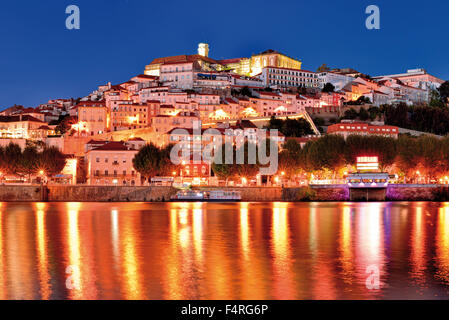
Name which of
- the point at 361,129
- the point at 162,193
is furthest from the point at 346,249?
the point at 361,129

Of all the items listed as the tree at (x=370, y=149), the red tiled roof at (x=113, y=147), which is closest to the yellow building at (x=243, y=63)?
the red tiled roof at (x=113, y=147)

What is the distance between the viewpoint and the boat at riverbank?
148 ft

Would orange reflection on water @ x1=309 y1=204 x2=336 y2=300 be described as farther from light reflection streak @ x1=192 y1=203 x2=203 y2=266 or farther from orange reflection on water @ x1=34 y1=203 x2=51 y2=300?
orange reflection on water @ x1=34 y1=203 x2=51 y2=300

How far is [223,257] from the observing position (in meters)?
17.9

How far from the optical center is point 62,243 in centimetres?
2105

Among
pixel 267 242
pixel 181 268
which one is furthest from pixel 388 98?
pixel 181 268

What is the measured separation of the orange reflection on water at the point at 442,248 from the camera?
14.9m

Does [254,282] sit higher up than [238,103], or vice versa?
[238,103]

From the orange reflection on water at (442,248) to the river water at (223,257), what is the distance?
45 millimetres

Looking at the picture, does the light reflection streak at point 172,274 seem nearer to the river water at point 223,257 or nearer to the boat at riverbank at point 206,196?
the river water at point 223,257

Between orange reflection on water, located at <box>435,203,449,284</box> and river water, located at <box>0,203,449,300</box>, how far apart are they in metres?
0.05
